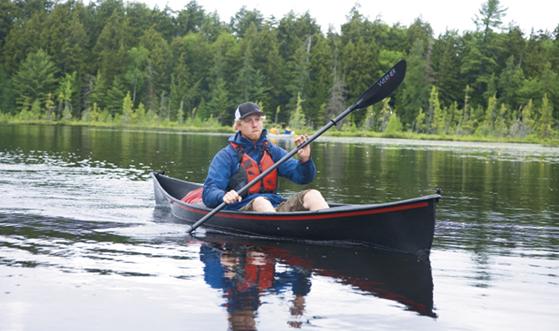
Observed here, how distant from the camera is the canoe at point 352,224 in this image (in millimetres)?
8180

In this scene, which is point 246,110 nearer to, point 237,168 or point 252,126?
point 252,126

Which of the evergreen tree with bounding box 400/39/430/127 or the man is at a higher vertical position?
the evergreen tree with bounding box 400/39/430/127

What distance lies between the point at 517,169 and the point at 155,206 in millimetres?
15389

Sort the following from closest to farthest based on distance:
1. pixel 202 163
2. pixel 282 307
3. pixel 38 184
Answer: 1. pixel 282 307
2. pixel 38 184
3. pixel 202 163

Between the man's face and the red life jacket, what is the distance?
0.21 metres

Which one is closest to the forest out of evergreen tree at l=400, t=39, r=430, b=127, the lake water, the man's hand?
evergreen tree at l=400, t=39, r=430, b=127

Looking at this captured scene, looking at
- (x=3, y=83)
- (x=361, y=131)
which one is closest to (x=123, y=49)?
(x=3, y=83)

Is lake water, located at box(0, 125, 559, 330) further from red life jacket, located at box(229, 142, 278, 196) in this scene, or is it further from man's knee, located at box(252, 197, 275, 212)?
red life jacket, located at box(229, 142, 278, 196)

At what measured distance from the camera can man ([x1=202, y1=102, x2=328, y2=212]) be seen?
9.56 metres

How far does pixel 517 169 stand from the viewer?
82.3 ft

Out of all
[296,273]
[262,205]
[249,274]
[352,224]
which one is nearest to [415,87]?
[262,205]

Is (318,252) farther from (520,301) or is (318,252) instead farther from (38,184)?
(38,184)

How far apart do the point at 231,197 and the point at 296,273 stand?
1878 mm

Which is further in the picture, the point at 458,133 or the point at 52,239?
the point at 458,133
